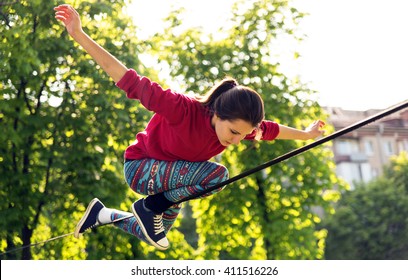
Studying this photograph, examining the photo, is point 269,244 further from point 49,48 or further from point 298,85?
point 49,48

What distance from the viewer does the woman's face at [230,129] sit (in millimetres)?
4293

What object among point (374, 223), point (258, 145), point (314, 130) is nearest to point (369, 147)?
point (374, 223)

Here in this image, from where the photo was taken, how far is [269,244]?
15.4 m

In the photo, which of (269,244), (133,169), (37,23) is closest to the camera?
(133,169)

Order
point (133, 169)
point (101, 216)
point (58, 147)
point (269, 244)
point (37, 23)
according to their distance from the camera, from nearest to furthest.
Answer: point (133, 169) → point (101, 216) → point (37, 23) → point (58, 147) → point (269, 244)

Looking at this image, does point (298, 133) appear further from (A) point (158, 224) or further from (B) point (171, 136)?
(A) point (158, 224)

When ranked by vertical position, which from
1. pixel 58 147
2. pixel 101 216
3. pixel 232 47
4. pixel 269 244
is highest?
pixel 232 47

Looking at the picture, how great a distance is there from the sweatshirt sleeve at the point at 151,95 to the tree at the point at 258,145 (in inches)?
432

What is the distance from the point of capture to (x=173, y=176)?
4738 mm

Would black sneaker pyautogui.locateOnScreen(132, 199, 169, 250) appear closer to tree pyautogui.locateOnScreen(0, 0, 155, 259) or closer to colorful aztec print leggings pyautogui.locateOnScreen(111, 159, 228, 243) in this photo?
colorful aztec print leggings pyautogui.locateOnScreen(111, 159, 228, 243)

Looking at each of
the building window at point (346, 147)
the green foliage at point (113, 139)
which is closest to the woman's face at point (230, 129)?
the green foliage at point (113, 139)

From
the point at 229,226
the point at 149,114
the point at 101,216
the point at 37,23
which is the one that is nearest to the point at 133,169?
the point at 101,216

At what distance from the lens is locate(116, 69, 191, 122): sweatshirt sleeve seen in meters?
4.15

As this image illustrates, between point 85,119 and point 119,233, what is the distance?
7.56ft
